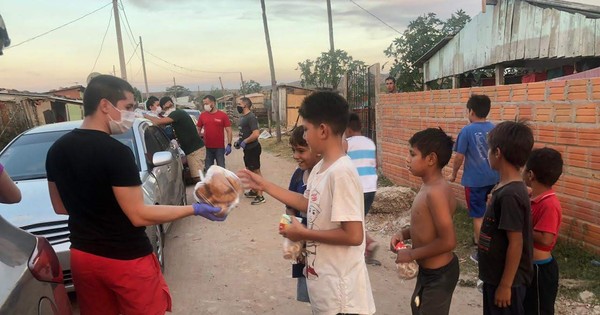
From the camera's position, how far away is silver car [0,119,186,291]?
3553mm

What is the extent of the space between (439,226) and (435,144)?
18.4 inches

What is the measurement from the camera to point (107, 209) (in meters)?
2.15

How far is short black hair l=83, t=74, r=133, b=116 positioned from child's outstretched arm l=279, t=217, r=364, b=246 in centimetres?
115

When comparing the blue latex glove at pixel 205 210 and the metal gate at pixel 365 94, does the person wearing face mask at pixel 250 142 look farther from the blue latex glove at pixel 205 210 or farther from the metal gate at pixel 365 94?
the blue latex glove at pixel 205 210

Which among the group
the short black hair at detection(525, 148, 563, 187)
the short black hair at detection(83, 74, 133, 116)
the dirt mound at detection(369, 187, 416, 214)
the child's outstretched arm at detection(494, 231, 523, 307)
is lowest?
the dirt mound at detection(369, 187, 416, 214)

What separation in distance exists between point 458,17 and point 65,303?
19.3 metres

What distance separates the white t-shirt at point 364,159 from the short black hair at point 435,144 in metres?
1.64

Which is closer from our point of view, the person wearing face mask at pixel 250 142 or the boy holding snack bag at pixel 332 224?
the boy holding snack bag at pixel 332 224

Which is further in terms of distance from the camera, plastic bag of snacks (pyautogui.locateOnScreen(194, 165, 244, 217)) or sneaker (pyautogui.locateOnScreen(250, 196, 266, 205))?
sneaker (pyautogui.locateOnScreen(250, 196, 266, 205))

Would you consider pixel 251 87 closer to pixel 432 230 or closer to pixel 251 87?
pixel 251 87

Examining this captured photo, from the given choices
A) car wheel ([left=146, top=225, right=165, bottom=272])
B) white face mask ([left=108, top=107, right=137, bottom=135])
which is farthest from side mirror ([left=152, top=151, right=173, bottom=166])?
white face mask ([left=108, top=107, right=137, bottom=135])

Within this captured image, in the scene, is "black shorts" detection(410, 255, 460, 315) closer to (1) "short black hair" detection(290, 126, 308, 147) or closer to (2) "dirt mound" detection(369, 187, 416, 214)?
(1) "short black hair" detection(290, 126, 308, 147)

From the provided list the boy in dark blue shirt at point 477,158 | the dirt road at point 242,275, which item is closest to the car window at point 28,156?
the dirt road at point 242,275

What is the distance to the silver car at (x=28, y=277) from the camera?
146 cm
